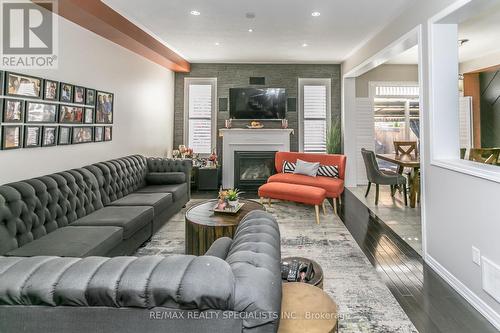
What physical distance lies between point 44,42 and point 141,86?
2.26m

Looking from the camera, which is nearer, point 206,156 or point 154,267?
point 154,267

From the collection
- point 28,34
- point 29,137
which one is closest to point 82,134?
point 29,137

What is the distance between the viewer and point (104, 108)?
4.24 m

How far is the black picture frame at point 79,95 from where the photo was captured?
3.57m

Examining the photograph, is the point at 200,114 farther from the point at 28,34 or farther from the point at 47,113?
the point at 28,34

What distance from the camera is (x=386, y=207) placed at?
5121 millimetres

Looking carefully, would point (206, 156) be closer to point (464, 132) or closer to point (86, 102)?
point (86, 102)

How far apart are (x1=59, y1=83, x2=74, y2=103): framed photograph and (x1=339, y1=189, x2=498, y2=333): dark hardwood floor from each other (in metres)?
3.88

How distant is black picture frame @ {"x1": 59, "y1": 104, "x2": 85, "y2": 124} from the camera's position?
3373mm

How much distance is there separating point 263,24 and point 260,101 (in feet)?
8.29

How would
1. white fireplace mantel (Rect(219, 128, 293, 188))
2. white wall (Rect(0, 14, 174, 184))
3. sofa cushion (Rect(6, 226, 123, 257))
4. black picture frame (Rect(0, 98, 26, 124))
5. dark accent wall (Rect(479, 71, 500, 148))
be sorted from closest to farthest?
sofa cushion (Rect(6, 226, 123, 257)) < black picture frame (Rect(0, 98, 26, 124)) < white wall (Rect(0, 14, 174, 184)) < dark accent wall (Rect(479, 71, 500, 148)) < white fireplace mantel (Rect(219, 128, 293, 188))

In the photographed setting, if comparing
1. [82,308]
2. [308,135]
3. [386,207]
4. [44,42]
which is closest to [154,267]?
[82,308]

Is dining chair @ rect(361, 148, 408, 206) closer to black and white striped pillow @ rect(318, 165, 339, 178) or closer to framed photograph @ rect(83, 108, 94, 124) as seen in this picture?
black and white striped pillow @ rect(318, 165, 339, 178)

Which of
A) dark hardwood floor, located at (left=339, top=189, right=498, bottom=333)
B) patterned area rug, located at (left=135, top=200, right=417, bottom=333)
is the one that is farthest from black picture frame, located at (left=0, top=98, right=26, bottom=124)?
dark hardwood floor, located at (left=339, top=189, right=498, bottom=333)
